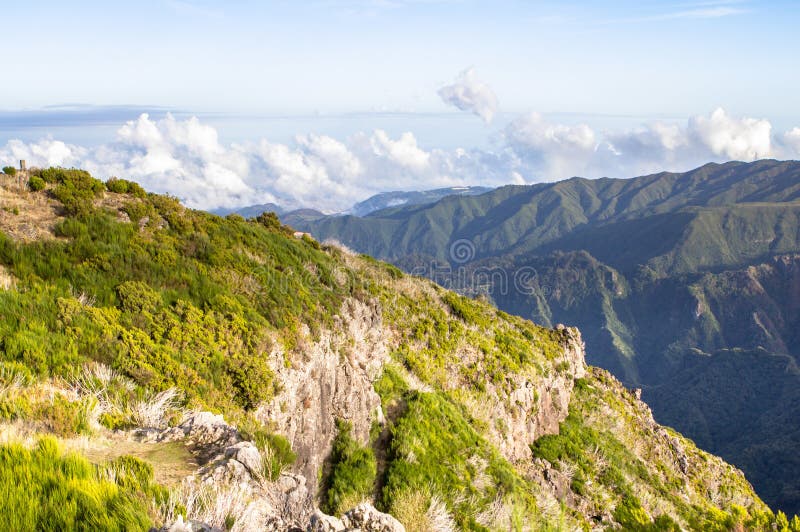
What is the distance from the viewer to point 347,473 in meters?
9.96

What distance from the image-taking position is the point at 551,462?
1909 centimetres

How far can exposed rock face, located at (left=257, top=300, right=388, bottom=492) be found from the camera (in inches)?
394

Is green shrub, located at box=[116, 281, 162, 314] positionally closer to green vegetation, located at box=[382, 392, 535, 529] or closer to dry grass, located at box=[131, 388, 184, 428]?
dry grass, located at box=[131, 388, 184, 428]

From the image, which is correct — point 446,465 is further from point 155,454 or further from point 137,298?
point 137,298

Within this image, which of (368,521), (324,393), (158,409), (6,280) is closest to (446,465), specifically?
(324,393)

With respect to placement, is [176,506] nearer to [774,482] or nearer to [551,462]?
[551,462]

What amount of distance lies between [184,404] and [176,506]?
421cm

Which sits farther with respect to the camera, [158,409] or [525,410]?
[525,410]

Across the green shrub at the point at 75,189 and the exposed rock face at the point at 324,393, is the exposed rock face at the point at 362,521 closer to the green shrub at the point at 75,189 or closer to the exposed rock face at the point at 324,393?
the exposed rock face at the point at 324,393

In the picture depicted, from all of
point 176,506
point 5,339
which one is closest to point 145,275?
point 5,339

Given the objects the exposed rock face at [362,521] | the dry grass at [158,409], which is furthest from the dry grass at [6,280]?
the exposed rock face at [362,521]

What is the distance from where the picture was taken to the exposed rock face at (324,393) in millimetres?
10000

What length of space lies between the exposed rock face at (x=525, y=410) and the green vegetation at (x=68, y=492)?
47.0ft

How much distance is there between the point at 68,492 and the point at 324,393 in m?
8.04
